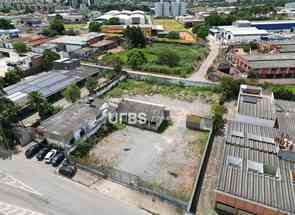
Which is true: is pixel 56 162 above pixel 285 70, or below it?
below

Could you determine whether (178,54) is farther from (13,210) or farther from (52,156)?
(13,210)

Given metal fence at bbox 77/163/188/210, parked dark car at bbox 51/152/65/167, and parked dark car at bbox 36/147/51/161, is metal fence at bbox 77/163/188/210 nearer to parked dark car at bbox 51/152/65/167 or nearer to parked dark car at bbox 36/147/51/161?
parked dark car at bbox 51/152/65/167

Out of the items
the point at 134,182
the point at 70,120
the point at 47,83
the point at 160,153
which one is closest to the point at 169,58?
the point at 47,83

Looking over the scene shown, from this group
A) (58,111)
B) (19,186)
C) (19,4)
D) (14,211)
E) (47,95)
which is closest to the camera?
(14,211)

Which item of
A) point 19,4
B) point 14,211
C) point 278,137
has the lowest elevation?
point 14,211

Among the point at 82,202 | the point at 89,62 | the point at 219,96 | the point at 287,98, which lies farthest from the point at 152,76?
the point at 82,202

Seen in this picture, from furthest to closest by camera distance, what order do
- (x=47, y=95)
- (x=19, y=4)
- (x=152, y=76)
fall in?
1. (x=19, y=4)
2. (x=152, y=76)
3. (x=47, y=95)

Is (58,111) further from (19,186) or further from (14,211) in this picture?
(14,211)
